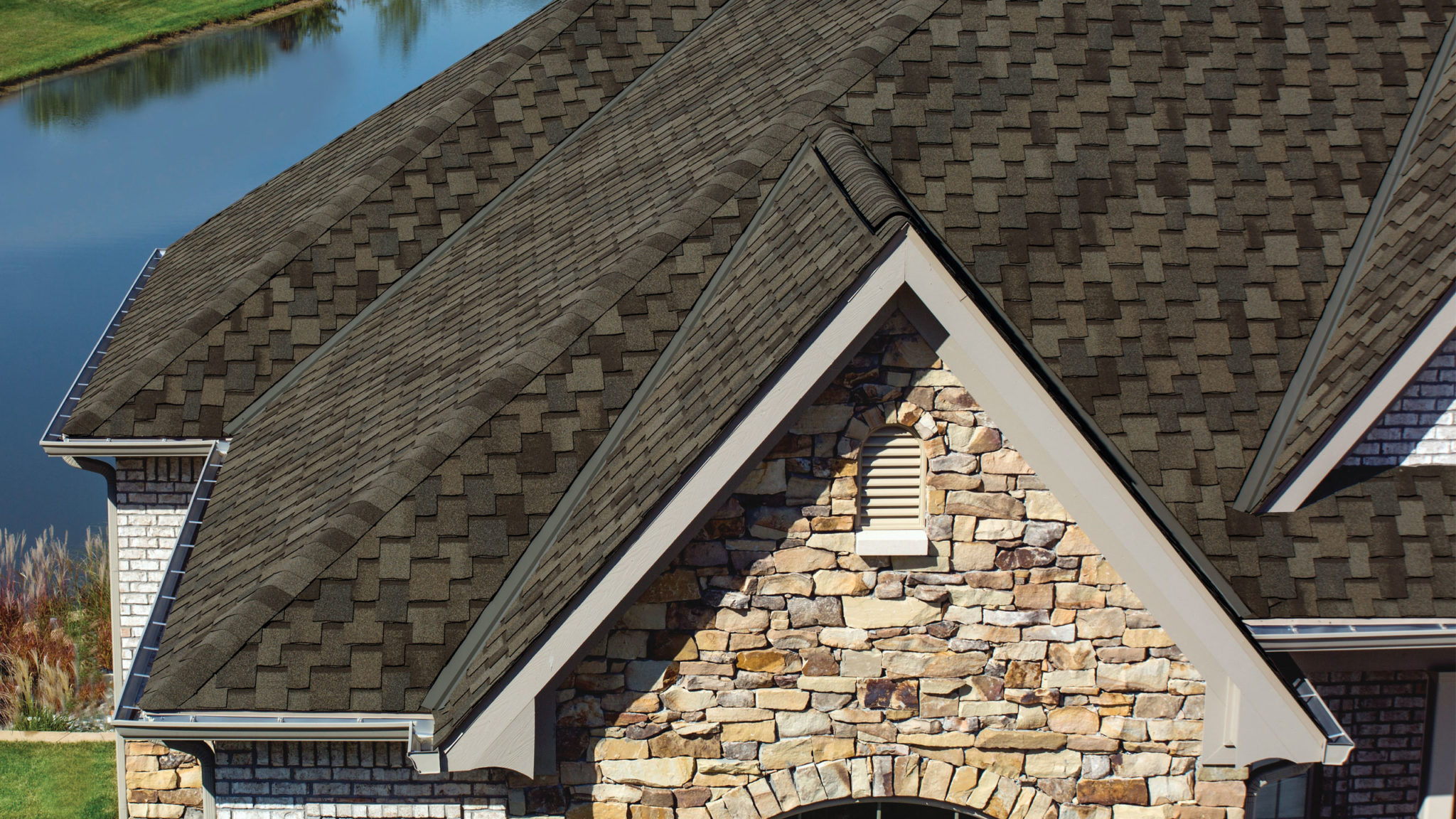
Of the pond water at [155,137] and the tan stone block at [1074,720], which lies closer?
the tan stone block at [1074,720]

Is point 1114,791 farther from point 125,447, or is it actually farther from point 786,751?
point 125,447

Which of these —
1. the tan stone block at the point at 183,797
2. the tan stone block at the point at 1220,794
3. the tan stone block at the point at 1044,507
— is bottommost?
the tan stone block at the point at 183,797

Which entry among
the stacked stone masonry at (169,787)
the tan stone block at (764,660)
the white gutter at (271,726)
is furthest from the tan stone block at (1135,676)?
the stacked stone masonry at (169,787)

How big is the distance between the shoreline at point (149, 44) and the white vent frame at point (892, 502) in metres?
55.8

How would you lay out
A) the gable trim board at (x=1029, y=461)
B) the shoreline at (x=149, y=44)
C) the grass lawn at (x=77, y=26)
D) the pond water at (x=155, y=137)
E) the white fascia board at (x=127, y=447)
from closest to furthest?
the gable trim board at (x=1029, y=461) < the white fascia board at (x=127, y=447) < the pond water at (x=155, y=137) < the grass lawn at (x=77, y=26) < the shoreline at (x=149, y=44)

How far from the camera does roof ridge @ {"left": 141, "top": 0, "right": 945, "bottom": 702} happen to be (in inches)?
305

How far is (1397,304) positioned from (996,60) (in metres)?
3.56

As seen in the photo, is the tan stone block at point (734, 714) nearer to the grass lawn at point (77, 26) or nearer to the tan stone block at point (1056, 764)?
the tan stone block at point (1056, 764)

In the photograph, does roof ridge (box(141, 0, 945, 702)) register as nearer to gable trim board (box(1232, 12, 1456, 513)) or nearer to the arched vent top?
the arched vent top

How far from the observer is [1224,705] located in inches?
286

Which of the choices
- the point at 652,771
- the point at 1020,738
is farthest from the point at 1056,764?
the point at 652,771

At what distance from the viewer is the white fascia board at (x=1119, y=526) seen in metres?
6.92

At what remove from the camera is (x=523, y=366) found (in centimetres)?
880

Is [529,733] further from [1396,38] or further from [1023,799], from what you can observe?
[1396,38]
